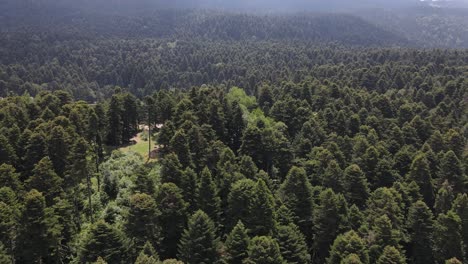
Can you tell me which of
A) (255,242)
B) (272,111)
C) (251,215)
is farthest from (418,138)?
(255,242)

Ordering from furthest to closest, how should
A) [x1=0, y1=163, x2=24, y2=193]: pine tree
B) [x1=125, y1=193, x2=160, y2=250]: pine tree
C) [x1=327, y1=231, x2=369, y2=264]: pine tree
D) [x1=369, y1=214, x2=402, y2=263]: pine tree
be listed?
1. [x1=369, y1=214, x2=402, y2=263]: pine tree
2. [x1=0, y1=163, x2=24, y2=193]: pine tree
3. [x1=327, y1=231, x2=369, y2=264]: pine tree
4. [x1=125, y1=193, x2=160, y2=250]: pine tree

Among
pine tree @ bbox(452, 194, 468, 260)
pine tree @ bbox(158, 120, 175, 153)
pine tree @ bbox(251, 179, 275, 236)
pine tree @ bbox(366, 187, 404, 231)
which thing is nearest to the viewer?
pine tree @ bbox(251, 179, 275, 236)

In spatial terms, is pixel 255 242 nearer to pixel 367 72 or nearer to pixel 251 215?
pixel 251 215

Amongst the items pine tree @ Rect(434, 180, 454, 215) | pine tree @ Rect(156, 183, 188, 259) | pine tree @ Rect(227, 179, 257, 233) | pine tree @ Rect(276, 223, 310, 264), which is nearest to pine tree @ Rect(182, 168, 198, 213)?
pine tree @ Rect(156, 183, 188, 259)

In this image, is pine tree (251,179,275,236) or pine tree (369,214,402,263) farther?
pine tree (251,179,275,236)

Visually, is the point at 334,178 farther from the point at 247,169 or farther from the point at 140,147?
the point at 140,147

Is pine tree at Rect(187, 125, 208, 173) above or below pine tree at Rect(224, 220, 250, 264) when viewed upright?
above

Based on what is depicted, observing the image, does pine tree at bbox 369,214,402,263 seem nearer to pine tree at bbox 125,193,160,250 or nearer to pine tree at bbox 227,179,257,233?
pine tree at bbox 227,179,257,233

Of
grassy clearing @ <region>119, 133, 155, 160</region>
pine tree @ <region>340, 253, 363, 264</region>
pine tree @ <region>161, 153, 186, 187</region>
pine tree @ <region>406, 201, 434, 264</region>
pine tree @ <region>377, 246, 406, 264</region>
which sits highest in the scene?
pine tree @ <region>161, 153, 186, 187</region>
